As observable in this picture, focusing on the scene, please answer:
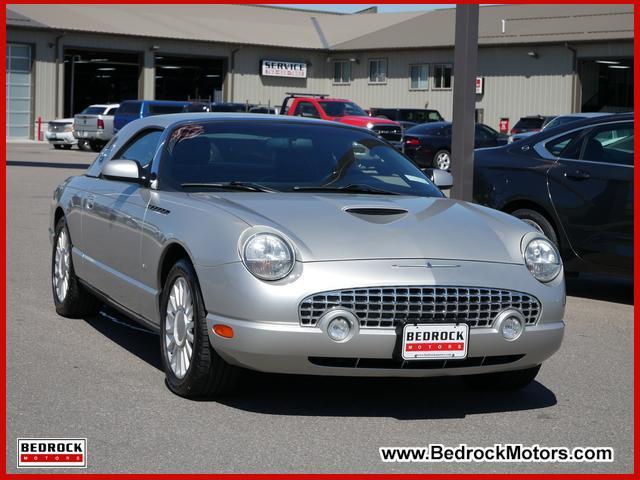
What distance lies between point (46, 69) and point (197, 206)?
4685cm

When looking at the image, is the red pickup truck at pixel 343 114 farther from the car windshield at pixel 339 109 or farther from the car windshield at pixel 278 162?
the car windshield at pixel 278 162

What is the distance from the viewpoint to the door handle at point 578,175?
31.4 ft

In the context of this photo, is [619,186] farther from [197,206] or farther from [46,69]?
[46,69]

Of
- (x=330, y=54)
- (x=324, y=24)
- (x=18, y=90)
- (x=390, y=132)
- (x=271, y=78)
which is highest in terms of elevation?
(x=324, y=24)

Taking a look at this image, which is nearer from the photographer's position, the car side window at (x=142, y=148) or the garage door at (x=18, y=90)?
the car side window at (x=142, y=148)

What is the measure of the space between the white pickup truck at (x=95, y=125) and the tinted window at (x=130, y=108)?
2.66 ft

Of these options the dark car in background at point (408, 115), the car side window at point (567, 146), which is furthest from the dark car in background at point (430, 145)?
the car side window at point (567, 146)

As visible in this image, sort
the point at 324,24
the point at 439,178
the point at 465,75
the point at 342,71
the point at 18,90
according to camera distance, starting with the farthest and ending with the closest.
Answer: the point at 324,24 → the point at 342,71 → the point at 18,90 → the point at 465,75 → the point at 439,178

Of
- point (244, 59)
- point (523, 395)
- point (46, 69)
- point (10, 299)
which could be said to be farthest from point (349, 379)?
point (244, 59)

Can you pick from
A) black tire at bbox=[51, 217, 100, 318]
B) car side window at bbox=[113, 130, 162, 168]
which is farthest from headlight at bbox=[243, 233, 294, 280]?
black tire at bbox=[51, 217, 100, 318]

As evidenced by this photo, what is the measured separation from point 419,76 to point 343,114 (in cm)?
2053

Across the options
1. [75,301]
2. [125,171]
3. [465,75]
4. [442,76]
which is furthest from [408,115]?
[125,171]

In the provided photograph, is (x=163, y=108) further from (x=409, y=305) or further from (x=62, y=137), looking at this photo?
(x=409, y=305)

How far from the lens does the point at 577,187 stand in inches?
379
